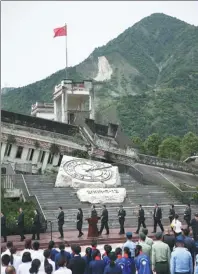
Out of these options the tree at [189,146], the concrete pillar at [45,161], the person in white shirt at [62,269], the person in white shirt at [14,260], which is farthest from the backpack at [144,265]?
the tree at [189,146]

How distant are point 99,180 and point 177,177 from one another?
6930 mm

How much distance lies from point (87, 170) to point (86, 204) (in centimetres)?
347

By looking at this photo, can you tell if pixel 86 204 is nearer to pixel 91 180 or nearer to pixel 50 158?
pixel 91 180

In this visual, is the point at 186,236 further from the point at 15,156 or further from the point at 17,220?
the point at 15,156

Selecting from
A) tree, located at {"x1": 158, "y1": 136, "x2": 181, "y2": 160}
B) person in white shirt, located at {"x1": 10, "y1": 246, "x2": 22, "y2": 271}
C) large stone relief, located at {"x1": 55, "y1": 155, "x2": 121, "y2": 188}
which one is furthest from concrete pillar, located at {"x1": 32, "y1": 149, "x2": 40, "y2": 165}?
person in white shirt, located at {"x1": 10, "y1": 246, "x2": 22, "y2": 271}

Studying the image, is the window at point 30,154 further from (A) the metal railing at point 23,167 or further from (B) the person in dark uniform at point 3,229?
(B) the person in dark uniform at point 3,229

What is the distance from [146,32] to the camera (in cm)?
13850

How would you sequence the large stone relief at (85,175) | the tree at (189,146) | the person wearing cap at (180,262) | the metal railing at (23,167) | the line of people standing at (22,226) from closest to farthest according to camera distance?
the person wearing cap at (180,262), the line of people standing at (22,226), the large stone relief at (85,175), the metal railing at (23,167), the tree at (189,146)

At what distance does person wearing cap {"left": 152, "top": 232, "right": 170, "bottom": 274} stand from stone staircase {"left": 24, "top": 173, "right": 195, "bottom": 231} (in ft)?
35.6

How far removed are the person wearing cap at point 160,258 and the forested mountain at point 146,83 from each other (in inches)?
1280

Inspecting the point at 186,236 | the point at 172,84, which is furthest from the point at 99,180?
the point at 172,84

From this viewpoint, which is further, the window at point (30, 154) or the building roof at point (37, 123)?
the building roof at point (37, 123)

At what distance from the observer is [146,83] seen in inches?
4272

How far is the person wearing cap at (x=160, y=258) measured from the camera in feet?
28.8
